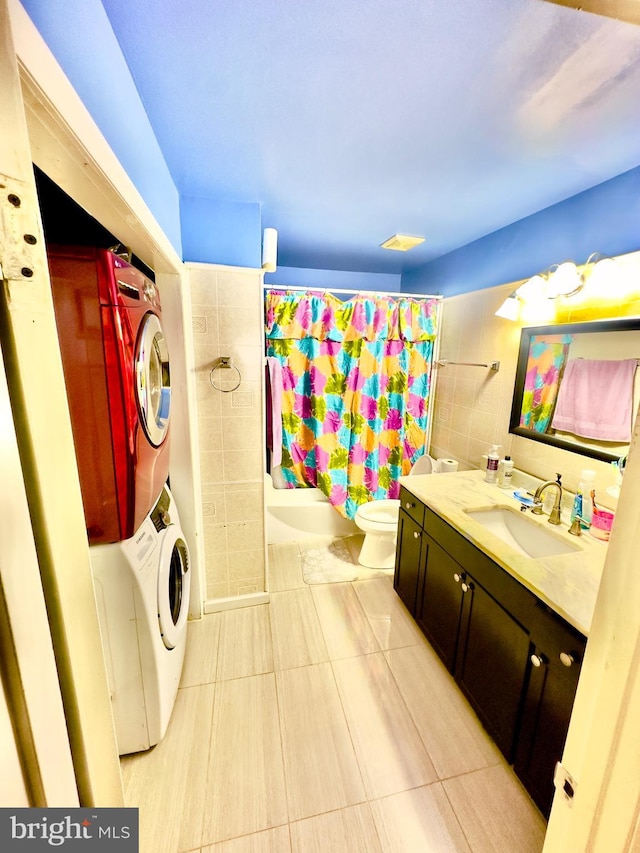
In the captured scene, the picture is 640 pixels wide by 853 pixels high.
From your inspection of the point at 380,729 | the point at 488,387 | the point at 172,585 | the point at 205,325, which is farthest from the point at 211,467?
the point at 488,387

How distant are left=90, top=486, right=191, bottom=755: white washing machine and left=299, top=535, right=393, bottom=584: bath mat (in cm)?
110

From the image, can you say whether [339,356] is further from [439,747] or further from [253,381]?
[439,747]

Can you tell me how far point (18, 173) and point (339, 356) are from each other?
230 centimetres

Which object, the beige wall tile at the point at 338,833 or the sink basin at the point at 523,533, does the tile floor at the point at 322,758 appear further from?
the sink basin at the point at 523,533

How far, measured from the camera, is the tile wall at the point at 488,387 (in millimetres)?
1557

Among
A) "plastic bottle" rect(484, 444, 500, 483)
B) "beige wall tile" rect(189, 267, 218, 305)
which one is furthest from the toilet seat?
"beige wall tile" rect(189, 267, 218, 305)

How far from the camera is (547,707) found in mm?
1078

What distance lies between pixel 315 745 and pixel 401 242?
2.78 metres

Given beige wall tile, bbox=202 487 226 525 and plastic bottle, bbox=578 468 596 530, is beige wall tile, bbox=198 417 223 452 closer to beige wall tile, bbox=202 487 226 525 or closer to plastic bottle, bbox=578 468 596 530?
beige wall tile, bbox=202 487 226 525

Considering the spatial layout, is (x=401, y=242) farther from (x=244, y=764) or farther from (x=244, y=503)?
(x=244, y=764)

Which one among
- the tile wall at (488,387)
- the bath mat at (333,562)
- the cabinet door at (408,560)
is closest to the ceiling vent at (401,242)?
the tile wall at (488,387)

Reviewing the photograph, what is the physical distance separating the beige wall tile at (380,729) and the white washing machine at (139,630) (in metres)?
0.80

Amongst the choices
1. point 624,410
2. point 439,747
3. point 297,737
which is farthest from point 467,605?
point 624,410

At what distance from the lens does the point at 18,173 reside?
0.36m
